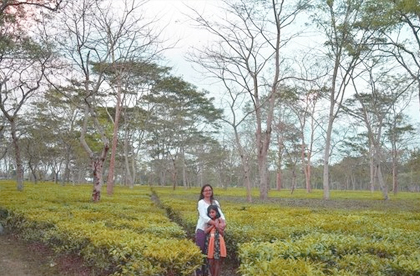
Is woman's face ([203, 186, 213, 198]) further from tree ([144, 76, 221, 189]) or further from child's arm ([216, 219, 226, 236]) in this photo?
tree ([144, 76, 221, 189])

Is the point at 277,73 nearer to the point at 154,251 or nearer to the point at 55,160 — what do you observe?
the point at 154,251

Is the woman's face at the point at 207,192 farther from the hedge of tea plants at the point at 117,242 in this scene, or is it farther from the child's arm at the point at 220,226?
the hedge of tea plants at the point at 117,242

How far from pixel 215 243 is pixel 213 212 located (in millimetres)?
459

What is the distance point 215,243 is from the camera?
220 inches

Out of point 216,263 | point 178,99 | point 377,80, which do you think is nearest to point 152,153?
point 178,99

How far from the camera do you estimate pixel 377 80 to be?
2572cm

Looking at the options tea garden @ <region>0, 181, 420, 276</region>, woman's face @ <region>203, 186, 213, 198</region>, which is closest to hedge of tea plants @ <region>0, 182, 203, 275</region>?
tea garden @ <region>0, 181, 420, 276</region>

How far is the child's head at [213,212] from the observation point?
5.75 meters

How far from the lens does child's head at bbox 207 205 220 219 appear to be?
18.9ft

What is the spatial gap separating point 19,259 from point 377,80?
24.5m

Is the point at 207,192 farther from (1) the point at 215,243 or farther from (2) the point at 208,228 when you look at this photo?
(1) the point at 215,243

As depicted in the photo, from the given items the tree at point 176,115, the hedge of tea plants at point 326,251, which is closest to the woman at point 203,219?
the hedge of tea plants at point 326,251

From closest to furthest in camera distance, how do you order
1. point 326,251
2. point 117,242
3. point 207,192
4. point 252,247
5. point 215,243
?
point 326,251 < point 252,247 < point 117,242 < point 215,243 < point 207,192

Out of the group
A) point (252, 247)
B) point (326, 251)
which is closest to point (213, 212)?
point (252, 247)
